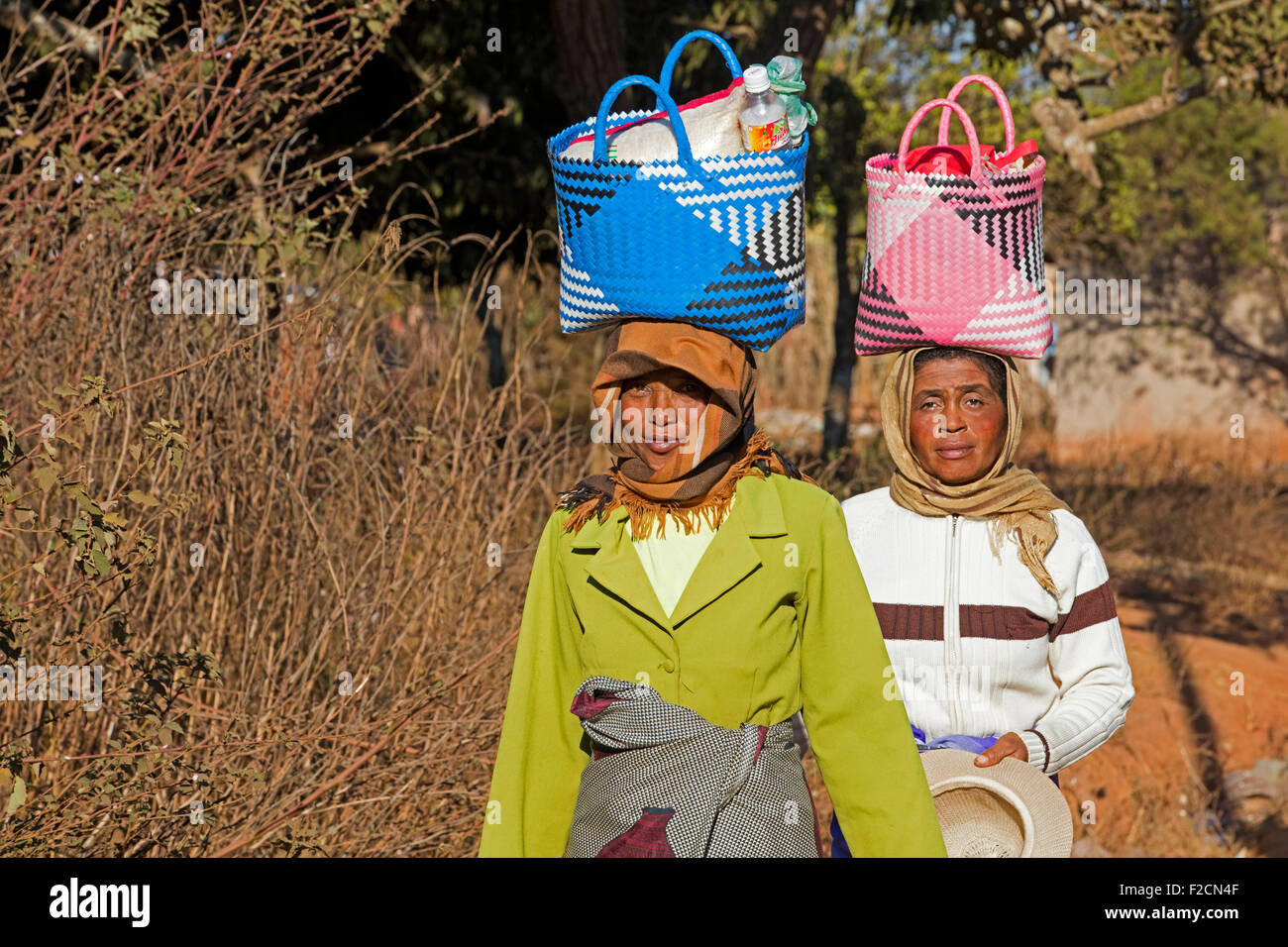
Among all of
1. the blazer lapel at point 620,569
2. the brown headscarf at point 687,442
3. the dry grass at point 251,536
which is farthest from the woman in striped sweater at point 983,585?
the dry grass at point 251,536

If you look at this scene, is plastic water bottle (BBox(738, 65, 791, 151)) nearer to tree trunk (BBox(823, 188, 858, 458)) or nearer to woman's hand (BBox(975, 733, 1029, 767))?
woman's hand (BBox(975, 733, 1029, 767))

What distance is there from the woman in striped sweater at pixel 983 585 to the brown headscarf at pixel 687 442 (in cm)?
44

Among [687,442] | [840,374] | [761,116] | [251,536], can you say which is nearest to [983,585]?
[687,442]

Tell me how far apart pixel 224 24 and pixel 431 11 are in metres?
3.10

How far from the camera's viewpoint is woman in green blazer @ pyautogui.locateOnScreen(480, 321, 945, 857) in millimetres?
2203

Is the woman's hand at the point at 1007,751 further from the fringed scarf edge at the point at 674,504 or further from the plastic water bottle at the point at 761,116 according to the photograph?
the plastic water bottle at the point at 761,116

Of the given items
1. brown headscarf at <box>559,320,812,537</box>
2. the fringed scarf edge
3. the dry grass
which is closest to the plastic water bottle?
brown headscarf at <box>559,320,812,537</box>

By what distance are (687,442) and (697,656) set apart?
1.12 feet

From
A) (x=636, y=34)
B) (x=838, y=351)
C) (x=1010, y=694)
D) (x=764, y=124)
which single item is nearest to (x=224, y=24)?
(x=764, y=124)

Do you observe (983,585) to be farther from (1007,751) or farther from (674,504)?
(674,504)

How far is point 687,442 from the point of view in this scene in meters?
2.26

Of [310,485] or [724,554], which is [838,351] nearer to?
[310,485]

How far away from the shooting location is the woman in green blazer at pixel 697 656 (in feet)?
7.23

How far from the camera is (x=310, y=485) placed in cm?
408
